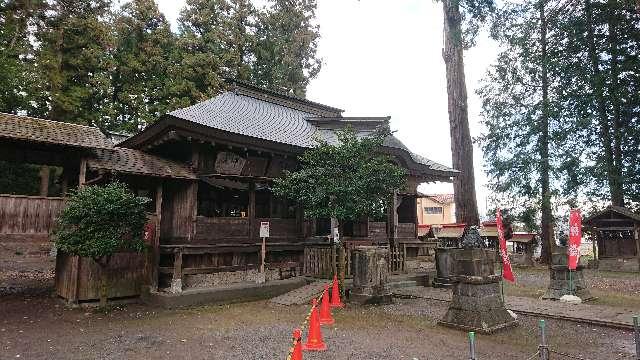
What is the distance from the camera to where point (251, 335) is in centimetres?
786

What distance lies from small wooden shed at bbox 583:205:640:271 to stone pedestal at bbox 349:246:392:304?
1648cm

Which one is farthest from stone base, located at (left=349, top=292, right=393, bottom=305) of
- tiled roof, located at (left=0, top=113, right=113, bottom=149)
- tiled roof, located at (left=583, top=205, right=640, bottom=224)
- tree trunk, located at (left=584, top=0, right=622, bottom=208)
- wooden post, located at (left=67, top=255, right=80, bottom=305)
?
tree trunk, located at (left=584, top=0, right=622, bottom=208)

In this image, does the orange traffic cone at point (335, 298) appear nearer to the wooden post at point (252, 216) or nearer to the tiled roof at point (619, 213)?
the wooden post at point (252, 216)

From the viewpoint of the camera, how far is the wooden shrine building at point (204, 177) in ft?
36.0

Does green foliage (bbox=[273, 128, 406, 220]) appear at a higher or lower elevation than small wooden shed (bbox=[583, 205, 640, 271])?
higher

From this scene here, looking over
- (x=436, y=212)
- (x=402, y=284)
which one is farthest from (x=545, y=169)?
(x=436, y=212)

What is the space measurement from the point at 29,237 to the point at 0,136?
2597 millimetres

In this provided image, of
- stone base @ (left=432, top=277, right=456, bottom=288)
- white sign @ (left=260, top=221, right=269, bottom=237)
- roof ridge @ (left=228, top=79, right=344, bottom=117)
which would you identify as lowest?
stone base @ (left=432, top=277, right=456, bottom=288)

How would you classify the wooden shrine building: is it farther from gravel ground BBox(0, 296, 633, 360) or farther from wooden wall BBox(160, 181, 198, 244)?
gravel ground BBox(0, 296, 633, 360)

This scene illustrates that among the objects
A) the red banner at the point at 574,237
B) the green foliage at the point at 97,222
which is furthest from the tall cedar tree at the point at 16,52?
the red banner at the point at 574,237

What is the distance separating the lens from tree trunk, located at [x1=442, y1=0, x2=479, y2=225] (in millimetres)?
11883

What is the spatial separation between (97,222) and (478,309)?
8.78 meters

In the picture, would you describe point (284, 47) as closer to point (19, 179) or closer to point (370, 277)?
point (19, 179)

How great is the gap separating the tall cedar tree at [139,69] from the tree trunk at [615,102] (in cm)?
2642
